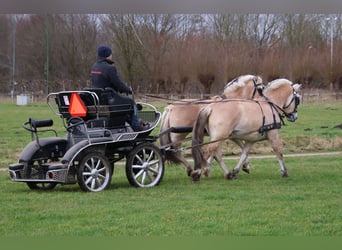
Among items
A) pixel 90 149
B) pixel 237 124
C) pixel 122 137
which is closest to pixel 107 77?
pixel 122 137

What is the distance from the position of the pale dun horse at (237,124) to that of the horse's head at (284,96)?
2 centimetres

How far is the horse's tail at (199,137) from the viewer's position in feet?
35.6

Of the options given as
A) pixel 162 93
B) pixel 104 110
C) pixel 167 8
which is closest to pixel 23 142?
pixel 104 110

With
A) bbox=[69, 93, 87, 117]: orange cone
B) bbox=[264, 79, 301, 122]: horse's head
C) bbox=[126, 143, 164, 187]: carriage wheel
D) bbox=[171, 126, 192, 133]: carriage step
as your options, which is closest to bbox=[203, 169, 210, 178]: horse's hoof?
bbox=[171, 126, 192, 133]: carriage step

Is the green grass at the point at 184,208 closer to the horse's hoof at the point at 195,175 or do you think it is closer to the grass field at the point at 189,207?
the grass field at the point at 189,207

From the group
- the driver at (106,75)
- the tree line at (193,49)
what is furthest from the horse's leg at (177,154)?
the tree line at (193,49)

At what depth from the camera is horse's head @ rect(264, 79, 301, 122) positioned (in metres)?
12.5

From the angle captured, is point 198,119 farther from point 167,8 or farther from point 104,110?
point 167,8

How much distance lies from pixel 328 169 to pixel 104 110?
538 centimetres

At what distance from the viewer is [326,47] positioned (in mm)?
30391

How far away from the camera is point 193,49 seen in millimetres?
23500

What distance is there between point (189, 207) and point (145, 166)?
2206 mm

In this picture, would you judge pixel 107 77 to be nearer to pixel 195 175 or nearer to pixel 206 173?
pixel 195 175

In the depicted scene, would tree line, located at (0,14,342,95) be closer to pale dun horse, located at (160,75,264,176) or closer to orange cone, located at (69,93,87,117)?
pale dun horse, located at (160,75,264,176)
